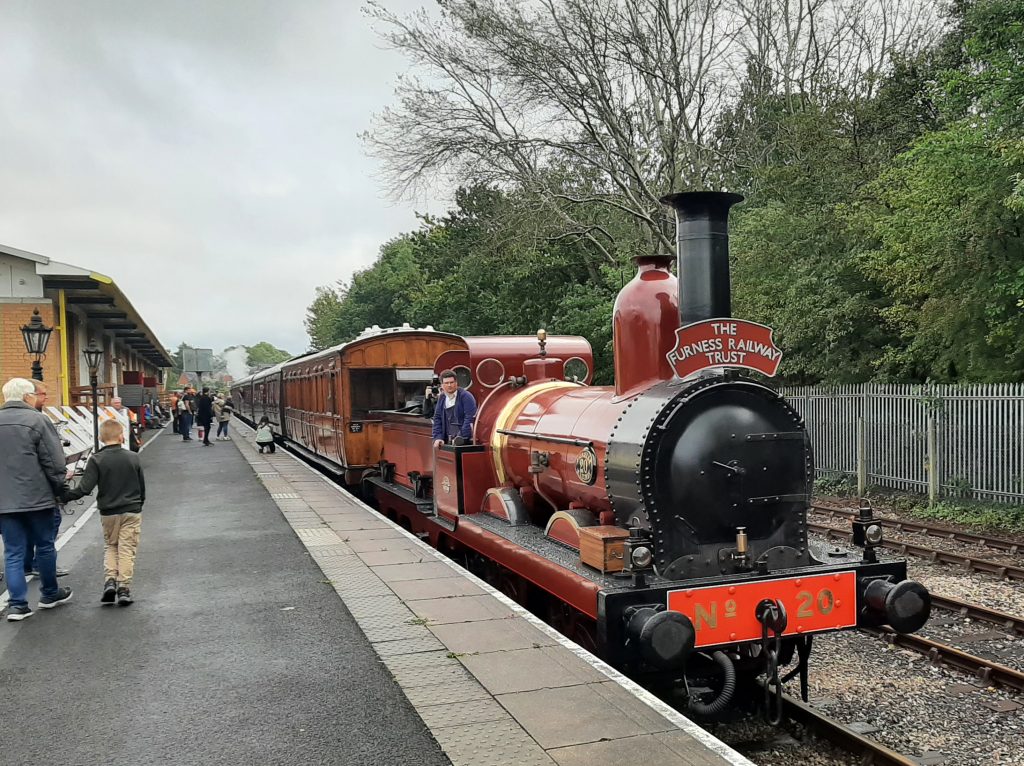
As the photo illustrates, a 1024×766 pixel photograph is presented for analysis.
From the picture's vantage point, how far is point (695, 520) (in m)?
4.58

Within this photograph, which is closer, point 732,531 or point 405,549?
point 732,531

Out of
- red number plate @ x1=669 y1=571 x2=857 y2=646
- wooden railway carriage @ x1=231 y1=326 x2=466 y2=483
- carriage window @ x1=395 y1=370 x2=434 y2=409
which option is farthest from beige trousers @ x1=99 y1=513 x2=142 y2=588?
carriage window @ x1=395 y1=370 x2=434 y2=409

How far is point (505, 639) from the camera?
480cm

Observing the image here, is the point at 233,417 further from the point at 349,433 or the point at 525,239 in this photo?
the point at 349,433

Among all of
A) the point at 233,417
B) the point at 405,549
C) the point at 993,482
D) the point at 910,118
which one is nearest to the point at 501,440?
the point at 405,549

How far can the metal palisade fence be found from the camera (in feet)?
35.9

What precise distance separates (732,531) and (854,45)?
24.5m

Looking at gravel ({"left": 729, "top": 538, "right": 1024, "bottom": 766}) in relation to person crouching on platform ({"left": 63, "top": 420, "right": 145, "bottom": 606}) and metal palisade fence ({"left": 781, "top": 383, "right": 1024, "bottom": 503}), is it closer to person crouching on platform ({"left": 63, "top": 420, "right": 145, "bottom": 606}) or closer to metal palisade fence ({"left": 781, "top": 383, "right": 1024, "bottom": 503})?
person crouching on platform ({"left": 63, "top": 420, "right": 145, "bottom": 606})

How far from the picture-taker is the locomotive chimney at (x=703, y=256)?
16.0 feet

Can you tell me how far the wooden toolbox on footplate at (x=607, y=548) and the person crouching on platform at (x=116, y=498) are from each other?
11.2 feet

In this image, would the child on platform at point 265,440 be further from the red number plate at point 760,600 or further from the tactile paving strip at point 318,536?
the red number plate at point 760,600

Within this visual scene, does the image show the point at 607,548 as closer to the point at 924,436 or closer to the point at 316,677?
the point at 316,677

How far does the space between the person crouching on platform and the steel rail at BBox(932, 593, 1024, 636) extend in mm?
6697

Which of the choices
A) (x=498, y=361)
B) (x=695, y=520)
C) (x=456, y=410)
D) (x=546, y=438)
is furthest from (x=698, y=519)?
(x=498, y=361)
